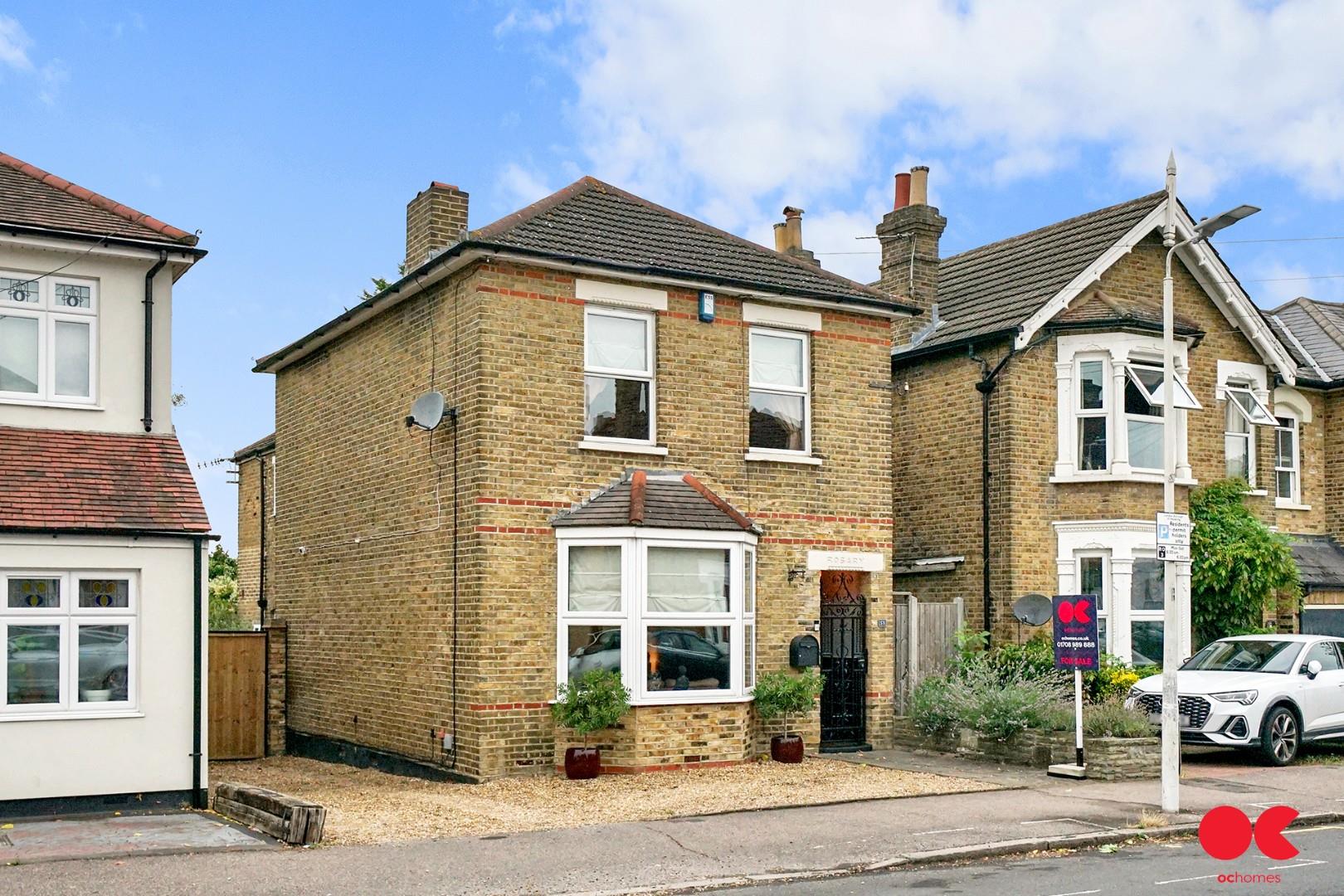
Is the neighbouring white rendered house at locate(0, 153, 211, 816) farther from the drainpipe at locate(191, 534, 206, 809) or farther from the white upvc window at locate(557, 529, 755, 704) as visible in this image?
the white upvc window at locate(557, 529, 755, 704)

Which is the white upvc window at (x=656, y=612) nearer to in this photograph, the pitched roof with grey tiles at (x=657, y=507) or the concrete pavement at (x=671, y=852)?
the pitched roof with grey tiles at (x=657, y=507)

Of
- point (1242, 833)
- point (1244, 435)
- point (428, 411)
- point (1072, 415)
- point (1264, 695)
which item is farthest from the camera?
point (1244, 435)

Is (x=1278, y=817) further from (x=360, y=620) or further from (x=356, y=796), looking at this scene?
(x=360, y=620)

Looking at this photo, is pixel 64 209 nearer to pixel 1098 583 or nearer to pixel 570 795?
pixel 570 795

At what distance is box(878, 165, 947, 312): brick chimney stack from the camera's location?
79.5ft

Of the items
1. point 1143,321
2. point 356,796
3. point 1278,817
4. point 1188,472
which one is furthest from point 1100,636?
point 356,796

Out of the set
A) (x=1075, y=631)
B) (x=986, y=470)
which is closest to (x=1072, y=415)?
(x=986, y=470)

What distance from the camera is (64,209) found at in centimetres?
1529

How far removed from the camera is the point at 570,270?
17.0m

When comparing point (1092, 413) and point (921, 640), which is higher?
point (1092, 413)

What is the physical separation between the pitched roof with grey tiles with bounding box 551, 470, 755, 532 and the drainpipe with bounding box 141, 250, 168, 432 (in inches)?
183

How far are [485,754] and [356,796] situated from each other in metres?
1.51

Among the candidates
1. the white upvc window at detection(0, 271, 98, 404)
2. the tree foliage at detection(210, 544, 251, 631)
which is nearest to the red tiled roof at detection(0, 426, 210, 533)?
the white upvc window at detection(0, 271, 98, 404)

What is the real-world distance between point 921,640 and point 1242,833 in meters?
7.45
